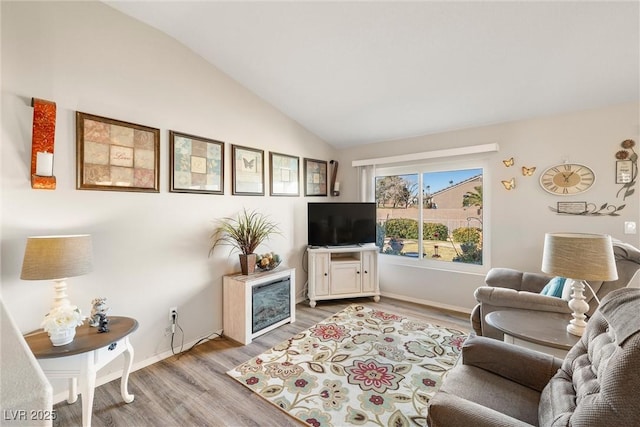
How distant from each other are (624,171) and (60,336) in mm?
4788

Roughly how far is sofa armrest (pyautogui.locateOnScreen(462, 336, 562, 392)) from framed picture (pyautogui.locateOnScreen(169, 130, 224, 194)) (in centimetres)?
264

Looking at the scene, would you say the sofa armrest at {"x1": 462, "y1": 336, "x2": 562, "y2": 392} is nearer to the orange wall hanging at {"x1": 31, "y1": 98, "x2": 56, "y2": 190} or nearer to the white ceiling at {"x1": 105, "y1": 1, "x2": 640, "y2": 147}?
the white ceiling at {"x1": 105, "y1": 1, "x2": 640, "y2": 147}

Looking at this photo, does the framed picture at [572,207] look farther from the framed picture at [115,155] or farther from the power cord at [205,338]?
the framed picture at [115,155]

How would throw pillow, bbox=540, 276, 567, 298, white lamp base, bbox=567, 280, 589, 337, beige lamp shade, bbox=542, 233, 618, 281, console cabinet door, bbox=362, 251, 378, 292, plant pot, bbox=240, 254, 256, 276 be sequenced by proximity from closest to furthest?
1. beige lamp shade, bbox=542, 233, 618, 281
2. white lamp base, bbox=567, 280, 589, 337
3. throw pillow, bbox=540, 276, 567, 298
4. plant pot, bbox=240, 254, 256, 276
5. console cabinet door, bbox=362, 251, 378, 292

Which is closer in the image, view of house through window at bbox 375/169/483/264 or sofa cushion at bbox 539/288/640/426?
sofa cushion at bbox 539/288/640/426

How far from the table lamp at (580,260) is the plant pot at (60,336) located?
295 cm

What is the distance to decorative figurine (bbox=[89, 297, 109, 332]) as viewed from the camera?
1.83 meters

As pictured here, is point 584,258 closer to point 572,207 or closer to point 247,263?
point 572,207

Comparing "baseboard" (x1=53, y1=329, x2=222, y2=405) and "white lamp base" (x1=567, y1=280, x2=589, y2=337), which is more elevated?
"white lamp base" (x1=567, y1=280, x2=589, y2=337)

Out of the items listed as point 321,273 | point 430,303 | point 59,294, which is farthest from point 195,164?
point 430,303

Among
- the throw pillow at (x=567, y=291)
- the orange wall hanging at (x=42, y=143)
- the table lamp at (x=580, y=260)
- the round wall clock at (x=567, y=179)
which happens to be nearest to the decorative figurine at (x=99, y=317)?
the orange wall hanging at (x=42, y=143)

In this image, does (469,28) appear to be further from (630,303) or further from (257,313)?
(257,313)

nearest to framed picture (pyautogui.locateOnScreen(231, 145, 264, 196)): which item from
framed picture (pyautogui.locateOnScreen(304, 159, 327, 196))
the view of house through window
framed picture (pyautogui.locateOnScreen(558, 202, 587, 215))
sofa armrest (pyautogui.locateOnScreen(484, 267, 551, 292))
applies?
framed picture (pyautogui.locateOnScreen(304, 159, 327, 196))

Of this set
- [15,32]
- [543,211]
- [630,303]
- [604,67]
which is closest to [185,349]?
[15,32]
